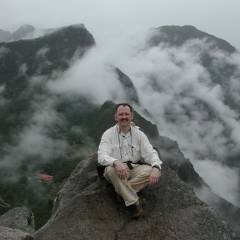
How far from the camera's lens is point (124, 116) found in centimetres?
1401

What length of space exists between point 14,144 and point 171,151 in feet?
193

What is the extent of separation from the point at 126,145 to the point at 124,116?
2.79ft

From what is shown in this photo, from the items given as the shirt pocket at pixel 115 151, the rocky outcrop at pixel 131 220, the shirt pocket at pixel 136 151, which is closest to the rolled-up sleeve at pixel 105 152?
the shirt pocket at pixel 115 151

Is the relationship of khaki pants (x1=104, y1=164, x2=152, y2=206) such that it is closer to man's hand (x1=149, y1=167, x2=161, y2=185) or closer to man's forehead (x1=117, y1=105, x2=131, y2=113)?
man's hand (x1=149, y1=167, x2=161, y2=185)

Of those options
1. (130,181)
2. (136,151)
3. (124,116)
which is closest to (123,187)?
(130,181)

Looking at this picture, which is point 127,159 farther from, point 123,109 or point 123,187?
point 123,109

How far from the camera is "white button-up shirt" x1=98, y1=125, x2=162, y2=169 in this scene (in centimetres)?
1422

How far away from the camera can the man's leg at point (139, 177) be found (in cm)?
1388

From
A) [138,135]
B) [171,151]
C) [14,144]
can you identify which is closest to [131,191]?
[138,135]

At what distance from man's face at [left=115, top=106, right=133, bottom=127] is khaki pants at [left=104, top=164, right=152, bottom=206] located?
126cm

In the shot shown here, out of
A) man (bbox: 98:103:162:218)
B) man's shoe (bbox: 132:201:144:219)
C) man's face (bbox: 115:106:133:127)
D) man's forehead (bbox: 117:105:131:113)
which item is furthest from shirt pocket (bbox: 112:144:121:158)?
man's shoe (bbox: 132:201:144:219)

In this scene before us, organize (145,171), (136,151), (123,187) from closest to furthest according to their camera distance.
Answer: (123,187) < (145,171) < (136,151)

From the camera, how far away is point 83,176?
671 inches

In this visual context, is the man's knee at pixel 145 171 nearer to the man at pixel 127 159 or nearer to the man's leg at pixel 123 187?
the man at pixel 127 159
